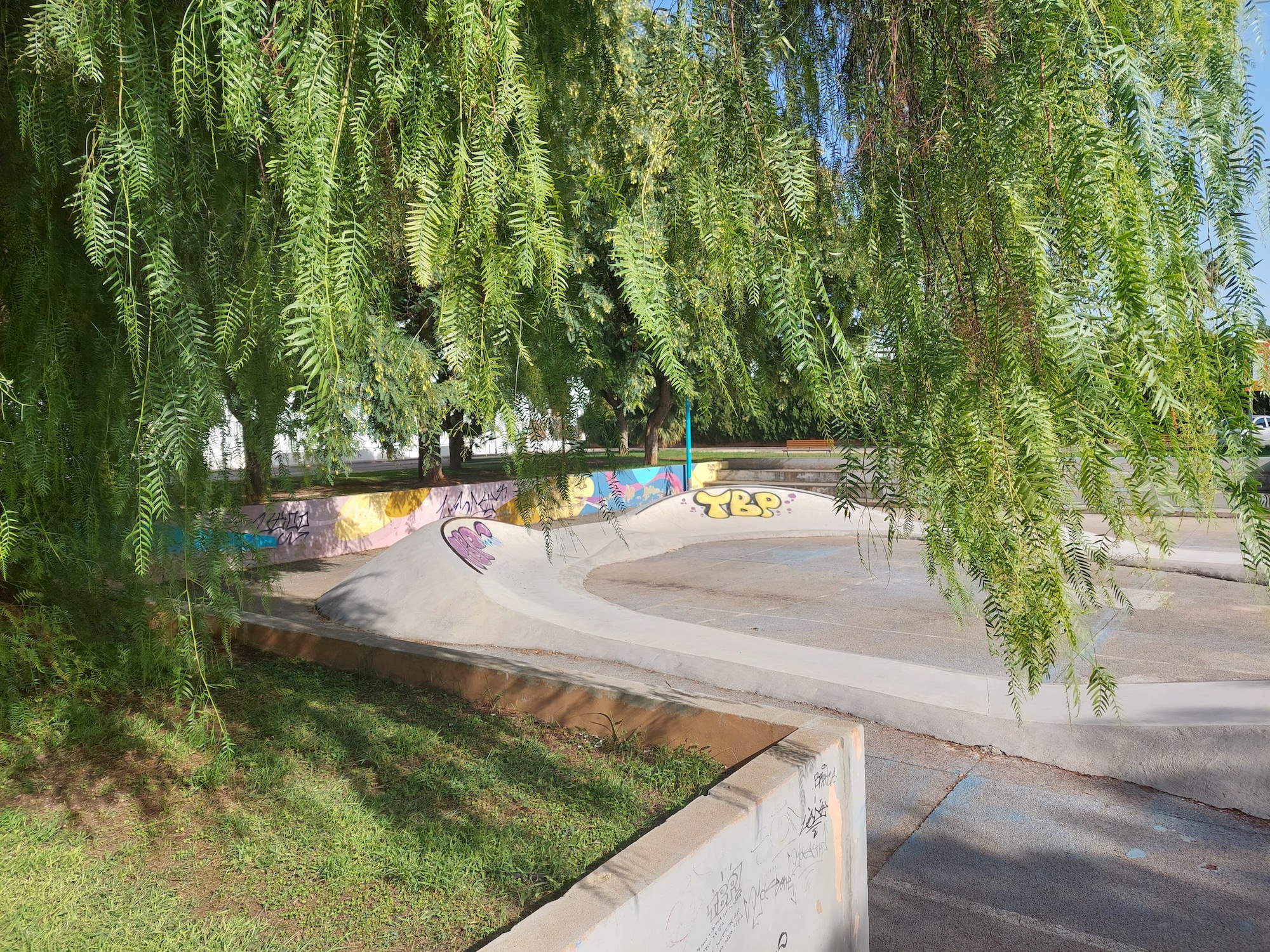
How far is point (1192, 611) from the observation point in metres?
9.70

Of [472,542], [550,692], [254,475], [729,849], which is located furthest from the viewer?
[472,542]

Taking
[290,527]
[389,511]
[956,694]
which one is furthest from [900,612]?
[389,511]

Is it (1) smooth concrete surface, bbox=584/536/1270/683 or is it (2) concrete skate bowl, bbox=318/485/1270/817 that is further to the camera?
(1) smooth concrete surface, bbox=584/536/1270/683

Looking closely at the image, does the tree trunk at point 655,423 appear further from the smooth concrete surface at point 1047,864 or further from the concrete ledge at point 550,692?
the smooth concrete surface at point 1047,864

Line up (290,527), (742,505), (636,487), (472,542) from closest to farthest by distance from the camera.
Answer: (472,542) < (290,527) < (742,505) < (636,487)

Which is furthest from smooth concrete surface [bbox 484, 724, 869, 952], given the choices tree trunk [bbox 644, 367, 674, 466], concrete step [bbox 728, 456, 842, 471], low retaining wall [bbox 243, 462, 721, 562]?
concrete step [bbox 728, 456, 842, 471]

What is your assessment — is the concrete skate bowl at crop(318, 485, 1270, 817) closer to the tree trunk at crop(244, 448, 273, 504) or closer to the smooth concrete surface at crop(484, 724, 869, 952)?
the smooth concrete surface at crop(484, 724, 869, 952)

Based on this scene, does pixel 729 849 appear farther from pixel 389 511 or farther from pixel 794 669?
pixel 389 511

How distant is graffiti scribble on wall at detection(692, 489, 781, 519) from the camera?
696 inches

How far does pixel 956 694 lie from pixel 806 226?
5.23 metres

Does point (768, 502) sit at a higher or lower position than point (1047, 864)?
higher

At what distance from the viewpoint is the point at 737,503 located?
1788cm

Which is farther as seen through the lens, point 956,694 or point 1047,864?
point 956,694

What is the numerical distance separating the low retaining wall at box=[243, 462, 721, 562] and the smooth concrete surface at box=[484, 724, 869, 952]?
352 inches
